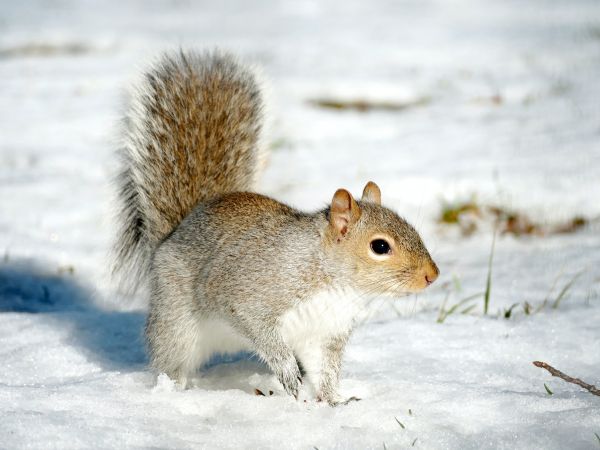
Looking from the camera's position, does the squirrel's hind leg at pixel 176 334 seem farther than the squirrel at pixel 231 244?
Yes

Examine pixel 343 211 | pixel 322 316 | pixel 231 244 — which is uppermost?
pixel 343 211

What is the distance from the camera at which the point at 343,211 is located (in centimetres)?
243

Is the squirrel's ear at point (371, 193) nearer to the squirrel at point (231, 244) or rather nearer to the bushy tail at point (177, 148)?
the squirrel at point (231, 244)

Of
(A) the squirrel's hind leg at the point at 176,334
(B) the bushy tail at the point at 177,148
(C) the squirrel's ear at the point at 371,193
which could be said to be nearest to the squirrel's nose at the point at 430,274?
(C) the squirrel's ear at the point at 371,193

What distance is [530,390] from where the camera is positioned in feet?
7.70

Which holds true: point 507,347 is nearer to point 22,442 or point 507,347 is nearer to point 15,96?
point 22,442

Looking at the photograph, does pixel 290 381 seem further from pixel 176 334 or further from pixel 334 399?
pixel 176 334

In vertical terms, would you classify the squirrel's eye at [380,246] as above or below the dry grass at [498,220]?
above

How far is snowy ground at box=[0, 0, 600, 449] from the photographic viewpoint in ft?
6.88

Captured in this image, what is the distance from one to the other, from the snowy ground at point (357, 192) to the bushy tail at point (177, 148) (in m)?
0.11

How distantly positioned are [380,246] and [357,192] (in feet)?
7.68

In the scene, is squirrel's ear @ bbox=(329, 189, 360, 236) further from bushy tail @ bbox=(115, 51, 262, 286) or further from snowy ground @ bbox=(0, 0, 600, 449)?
bushy tail @ bbox=(115, 51, 262, 286)

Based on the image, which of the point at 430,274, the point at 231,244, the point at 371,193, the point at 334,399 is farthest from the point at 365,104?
the point at 334,399

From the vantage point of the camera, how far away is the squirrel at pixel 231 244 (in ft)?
7.76
